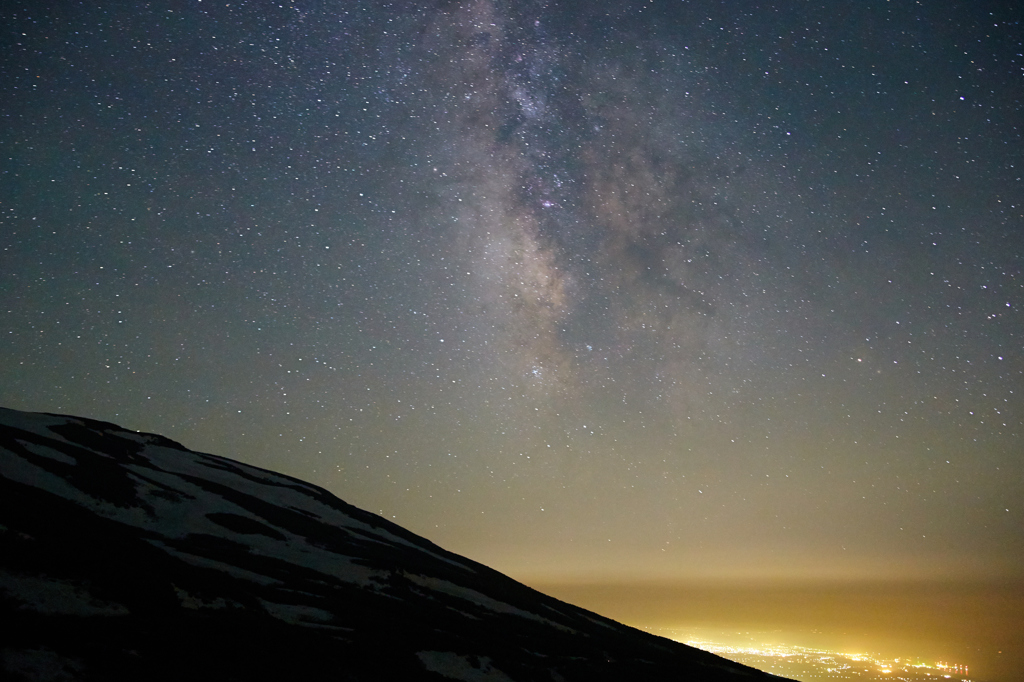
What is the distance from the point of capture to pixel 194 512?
82.3 feet

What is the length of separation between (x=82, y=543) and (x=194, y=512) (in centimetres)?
1113

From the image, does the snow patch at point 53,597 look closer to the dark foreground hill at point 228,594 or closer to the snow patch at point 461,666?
the dark foreground hill at point 228,594

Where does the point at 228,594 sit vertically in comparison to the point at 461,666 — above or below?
above

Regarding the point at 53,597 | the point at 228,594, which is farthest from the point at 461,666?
the point at 53,597

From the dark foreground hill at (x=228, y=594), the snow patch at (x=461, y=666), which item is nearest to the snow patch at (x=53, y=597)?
the dark foreground hill at (x=228, y=594)

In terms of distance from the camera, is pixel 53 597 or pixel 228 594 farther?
pixel 228 594

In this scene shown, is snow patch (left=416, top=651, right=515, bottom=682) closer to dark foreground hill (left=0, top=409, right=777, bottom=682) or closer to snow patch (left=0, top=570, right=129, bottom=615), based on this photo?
dark foreground hill (left=0, top=409, right=777, bottom=682)

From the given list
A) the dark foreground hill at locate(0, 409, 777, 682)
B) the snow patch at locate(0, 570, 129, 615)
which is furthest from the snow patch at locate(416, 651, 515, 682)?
the snow patch at locate(0, 570, 129, 615)

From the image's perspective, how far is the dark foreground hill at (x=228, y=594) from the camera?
10859 mm

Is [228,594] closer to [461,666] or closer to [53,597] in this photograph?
[53,597]

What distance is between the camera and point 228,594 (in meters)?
15.3

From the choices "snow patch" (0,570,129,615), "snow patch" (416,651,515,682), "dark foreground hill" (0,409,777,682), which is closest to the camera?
"snow patch" (0,570,129,615)

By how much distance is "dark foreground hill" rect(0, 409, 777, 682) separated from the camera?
1086 centimetres

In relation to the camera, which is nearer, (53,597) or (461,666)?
(53,597)
